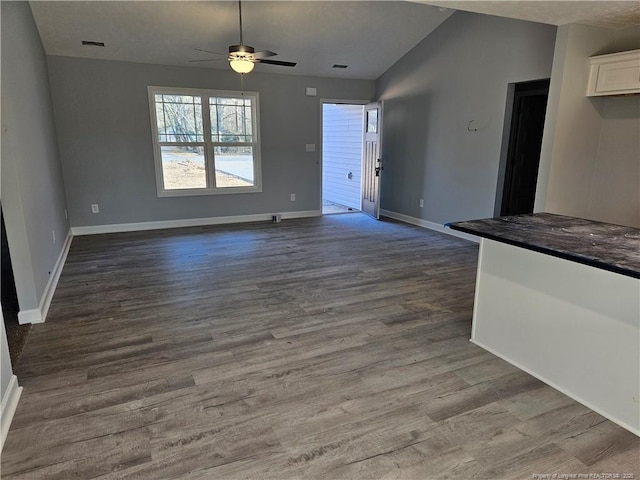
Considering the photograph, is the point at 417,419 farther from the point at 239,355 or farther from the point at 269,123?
the point at 269,123

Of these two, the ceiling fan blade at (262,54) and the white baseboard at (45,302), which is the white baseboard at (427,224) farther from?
the white baseboard at (45,302)

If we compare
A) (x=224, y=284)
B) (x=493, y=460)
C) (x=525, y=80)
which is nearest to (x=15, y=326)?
(x=224, y=284)

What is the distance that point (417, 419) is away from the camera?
204 cm

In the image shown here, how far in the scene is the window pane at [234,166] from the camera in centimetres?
652

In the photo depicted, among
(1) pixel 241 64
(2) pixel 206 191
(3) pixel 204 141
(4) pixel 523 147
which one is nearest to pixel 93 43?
(3) pixel 204 141

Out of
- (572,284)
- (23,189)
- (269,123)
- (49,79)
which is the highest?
(49,79)

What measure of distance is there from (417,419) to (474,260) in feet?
9.95

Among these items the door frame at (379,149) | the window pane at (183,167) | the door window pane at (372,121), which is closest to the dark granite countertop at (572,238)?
the door frame at (379,149)

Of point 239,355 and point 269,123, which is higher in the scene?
point 269,123

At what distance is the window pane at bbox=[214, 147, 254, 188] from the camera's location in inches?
257

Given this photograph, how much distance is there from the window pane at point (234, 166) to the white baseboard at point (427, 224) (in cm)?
253

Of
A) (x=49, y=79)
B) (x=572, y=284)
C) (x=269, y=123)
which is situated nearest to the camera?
(x=572, y=284)

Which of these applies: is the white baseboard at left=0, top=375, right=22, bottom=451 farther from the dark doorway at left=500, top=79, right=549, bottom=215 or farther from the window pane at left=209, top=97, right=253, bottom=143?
the dark doorway at left=500, top=79, right=549, bottom=215

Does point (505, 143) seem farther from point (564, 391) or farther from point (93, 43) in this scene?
point (93, 43)
